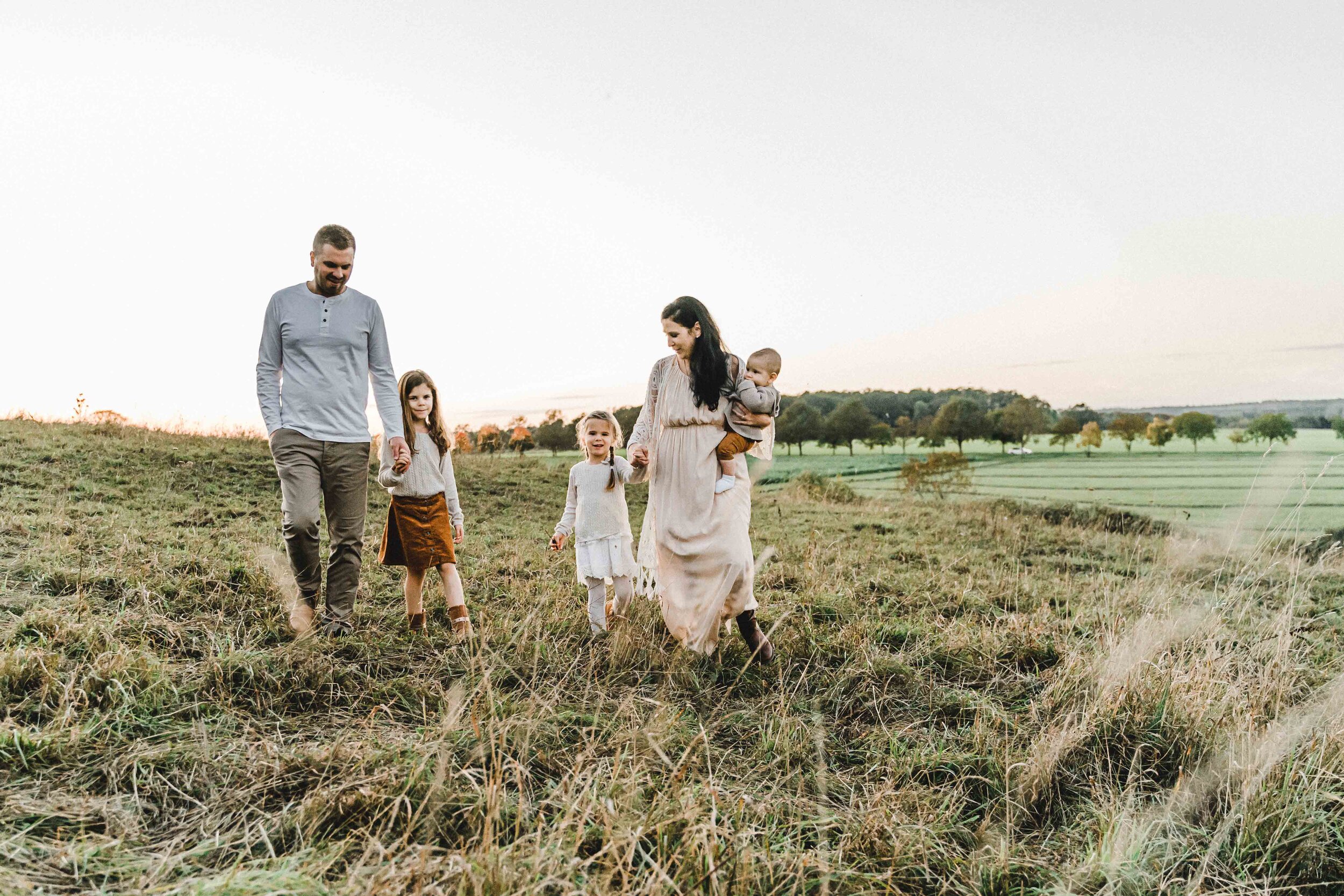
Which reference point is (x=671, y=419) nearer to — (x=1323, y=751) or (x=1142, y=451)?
(x=1323, y=751)

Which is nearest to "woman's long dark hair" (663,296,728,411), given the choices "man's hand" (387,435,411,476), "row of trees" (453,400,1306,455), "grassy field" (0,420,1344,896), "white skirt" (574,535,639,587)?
"white skirt" (574,535,639,587)

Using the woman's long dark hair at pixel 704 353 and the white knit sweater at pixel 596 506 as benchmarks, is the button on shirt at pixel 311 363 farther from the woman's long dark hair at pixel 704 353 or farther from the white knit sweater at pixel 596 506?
the woman's long dark hair at pixel 704 353

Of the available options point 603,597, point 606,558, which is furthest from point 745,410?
point 603,597

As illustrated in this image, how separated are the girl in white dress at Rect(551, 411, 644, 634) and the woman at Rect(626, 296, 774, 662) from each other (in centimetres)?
69

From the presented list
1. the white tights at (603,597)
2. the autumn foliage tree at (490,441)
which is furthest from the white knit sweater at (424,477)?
the autumn foliage tree at (490,441)

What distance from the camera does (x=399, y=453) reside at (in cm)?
468

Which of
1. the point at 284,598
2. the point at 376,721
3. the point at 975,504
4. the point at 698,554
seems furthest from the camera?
the point at 975,504

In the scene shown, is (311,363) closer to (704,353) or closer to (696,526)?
(704,353)

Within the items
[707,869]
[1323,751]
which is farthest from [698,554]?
[1323,751]

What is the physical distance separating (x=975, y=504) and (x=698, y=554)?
12.2m

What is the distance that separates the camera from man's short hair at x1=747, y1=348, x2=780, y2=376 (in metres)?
4.57

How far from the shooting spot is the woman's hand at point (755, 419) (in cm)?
453

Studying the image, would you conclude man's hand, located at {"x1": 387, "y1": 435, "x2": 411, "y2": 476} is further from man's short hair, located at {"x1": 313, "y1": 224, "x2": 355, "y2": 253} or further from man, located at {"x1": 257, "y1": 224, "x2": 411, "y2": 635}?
man's short hair, located at {"x1": 313, "y1": 224, "x2": 355, "y2": 253}

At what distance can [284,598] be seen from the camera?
5.12 metres
